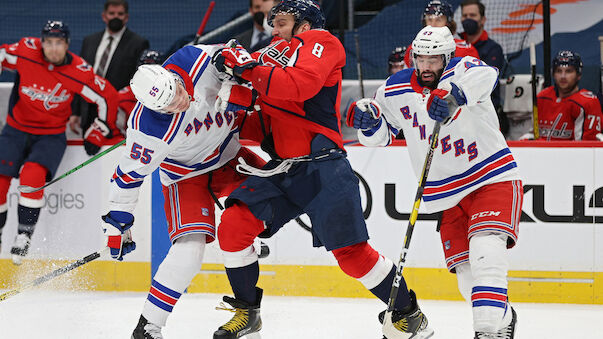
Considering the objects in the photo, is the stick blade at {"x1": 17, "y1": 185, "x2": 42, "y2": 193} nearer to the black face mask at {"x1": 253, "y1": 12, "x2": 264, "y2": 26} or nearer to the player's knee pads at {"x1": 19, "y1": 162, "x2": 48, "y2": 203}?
the player's knee pads at {"x1": 19, "y1": 162, "x2": 48, "y2": 203}

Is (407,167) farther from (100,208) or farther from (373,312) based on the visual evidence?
(100,208)

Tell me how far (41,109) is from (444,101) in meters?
2.79

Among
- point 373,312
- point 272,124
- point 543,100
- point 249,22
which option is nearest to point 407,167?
point 373,312

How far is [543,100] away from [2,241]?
10.8 ft

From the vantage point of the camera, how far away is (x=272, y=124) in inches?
126

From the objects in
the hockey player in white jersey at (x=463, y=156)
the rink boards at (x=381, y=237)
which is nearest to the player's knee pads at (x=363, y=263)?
the hockey player in white jersey at (x=463, y=156)

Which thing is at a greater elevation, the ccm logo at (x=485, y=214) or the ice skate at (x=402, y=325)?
the ccm logo at (x=485, y=214)

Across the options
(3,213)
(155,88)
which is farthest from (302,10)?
(3,213)

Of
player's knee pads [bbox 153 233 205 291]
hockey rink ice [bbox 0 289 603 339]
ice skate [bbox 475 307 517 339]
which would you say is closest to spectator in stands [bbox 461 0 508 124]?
hockey rink ice [bbox 0 289 603 339]

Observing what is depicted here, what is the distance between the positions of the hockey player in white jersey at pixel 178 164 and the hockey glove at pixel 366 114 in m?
0.44

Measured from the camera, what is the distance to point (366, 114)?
310 centimetres

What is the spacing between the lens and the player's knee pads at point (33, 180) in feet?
15.2

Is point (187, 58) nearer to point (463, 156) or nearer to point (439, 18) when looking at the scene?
point (463, 156)

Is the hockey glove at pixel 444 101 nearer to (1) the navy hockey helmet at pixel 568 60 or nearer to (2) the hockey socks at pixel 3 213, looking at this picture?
(1) the navy hockey helmet at pixel 568 60
